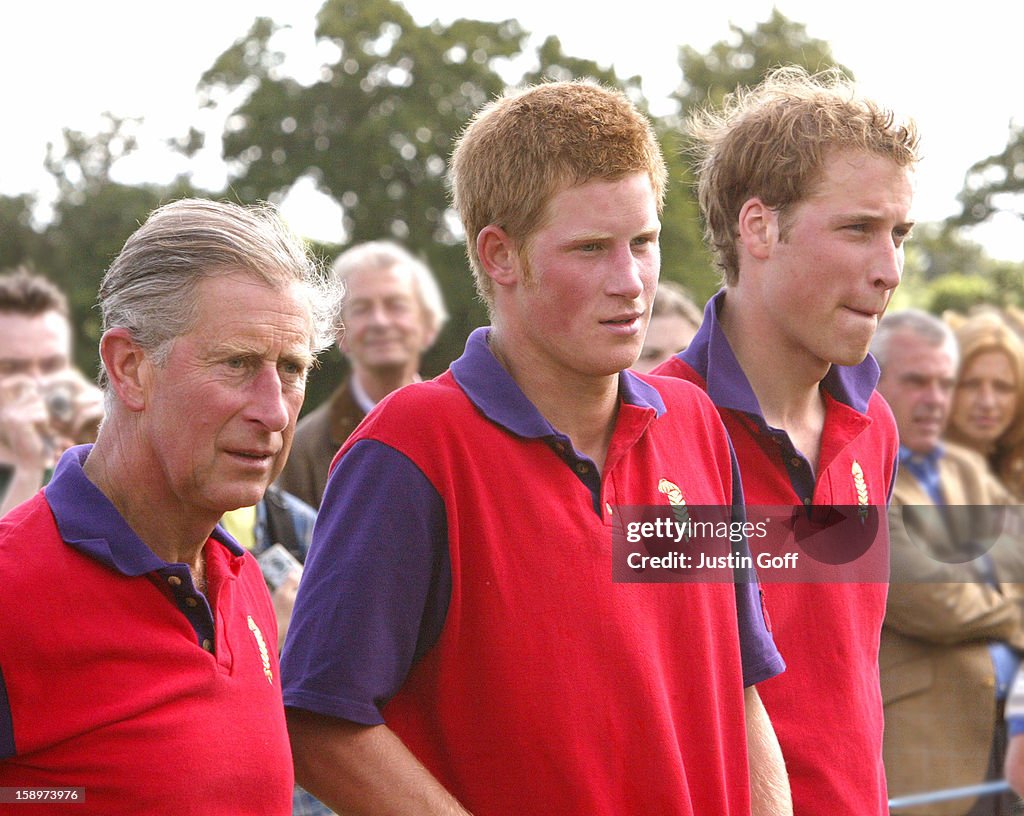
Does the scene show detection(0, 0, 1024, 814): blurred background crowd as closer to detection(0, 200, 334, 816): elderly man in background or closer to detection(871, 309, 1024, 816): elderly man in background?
detection(871, 309, 1024, 816): elderly man in background

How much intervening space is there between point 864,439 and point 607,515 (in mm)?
1026

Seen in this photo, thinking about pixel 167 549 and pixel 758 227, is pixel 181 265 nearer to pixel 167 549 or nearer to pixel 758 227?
pixel 167 549

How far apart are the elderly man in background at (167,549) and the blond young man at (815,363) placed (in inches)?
41.1

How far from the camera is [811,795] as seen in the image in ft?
9.20

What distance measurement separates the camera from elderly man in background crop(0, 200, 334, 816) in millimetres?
2004

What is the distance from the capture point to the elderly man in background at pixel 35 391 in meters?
4.39

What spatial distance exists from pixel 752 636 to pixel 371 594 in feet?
2.62

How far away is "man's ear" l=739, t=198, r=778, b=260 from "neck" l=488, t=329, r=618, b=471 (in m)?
0.72

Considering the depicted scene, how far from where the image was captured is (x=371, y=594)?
2.25 metres

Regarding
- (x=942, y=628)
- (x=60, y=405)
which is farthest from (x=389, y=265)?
(x=942, y=628)

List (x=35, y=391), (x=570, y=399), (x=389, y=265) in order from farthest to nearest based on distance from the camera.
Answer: (x=389, y=265)
(x=35, y=391)
(x=570, y=399)

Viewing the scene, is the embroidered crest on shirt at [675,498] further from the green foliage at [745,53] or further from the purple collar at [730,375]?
the green foliage at [745,53]

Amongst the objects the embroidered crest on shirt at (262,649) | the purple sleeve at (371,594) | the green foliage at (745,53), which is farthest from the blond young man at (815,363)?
the green foliage at (745,53)

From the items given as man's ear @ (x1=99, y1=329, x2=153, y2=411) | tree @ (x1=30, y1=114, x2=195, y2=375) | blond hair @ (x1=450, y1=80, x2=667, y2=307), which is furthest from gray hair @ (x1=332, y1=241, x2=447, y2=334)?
tree @ (x1=30, y1=114, x2=195, y2=375)
